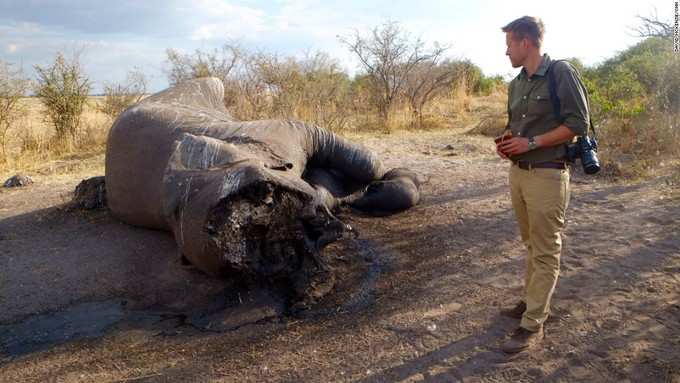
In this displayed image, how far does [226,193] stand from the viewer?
3.61 meters

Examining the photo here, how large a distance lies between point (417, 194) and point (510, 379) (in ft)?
10.5

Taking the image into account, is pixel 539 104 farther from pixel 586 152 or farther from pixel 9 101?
pixel 9 101

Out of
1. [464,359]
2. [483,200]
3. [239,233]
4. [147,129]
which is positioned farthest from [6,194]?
[464,359]

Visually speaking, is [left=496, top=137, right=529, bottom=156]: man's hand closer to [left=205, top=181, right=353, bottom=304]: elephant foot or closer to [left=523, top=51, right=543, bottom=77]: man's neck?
[left=523, top=51, right=543, bottom=77]: man's neck

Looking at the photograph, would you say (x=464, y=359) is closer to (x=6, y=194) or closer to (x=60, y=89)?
(x=6, y=194)

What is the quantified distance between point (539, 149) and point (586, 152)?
0.80ft

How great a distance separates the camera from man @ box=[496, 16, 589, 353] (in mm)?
2967

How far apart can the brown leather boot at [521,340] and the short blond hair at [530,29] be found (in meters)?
1.64

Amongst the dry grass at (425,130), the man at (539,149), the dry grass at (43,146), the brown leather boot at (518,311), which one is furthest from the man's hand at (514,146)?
the dry grass at (43,146)

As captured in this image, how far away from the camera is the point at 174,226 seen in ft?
13.3

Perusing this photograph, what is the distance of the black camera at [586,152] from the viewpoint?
2.97m

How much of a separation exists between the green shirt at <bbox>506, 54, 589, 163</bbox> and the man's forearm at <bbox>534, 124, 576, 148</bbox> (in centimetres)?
3

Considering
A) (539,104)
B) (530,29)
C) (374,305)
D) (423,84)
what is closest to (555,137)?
(539,104)

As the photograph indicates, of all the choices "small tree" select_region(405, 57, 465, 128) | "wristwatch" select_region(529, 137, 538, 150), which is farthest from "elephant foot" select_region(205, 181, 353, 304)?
"small tree" select_region(405, 57, 465, 128)
